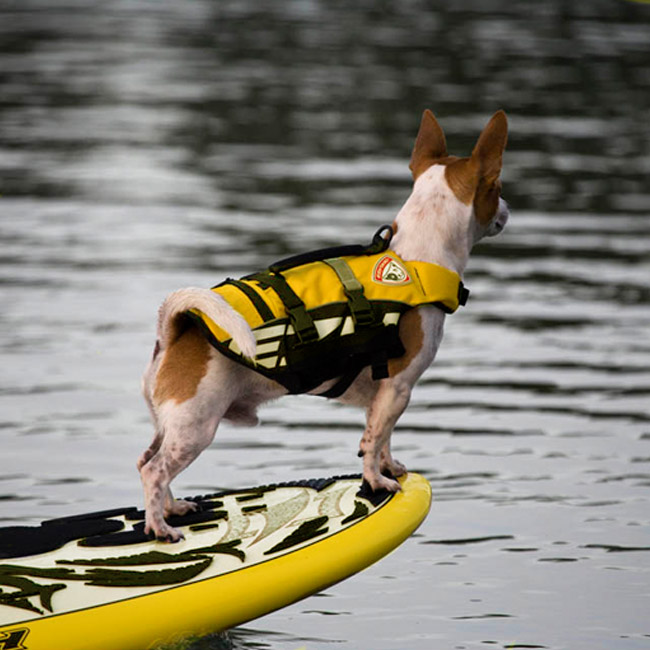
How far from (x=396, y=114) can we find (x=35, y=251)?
8.40 meters

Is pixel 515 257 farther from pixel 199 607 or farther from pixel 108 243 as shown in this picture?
pixel 199 607

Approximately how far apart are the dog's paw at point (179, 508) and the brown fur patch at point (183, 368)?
0.69 m

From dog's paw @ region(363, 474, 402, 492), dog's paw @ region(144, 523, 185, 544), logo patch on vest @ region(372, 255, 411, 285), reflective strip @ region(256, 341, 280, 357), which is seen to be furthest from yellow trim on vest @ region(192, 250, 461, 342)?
dog's paw @ region(144, 523, 185, 544)

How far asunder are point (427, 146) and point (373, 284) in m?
0.69

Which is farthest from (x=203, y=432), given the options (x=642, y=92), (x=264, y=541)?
(x=642, y=92)

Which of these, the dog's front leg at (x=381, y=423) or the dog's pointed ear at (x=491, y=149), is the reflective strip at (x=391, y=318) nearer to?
the dog's front leg at (x=381, y=423)

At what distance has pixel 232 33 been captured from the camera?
2853cm

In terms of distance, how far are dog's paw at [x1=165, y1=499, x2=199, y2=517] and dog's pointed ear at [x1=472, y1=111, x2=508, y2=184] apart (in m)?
1.72

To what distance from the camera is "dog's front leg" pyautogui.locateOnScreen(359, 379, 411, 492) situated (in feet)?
18.9

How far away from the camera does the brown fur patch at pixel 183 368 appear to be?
17.7 feet

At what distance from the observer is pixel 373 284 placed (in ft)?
18.7

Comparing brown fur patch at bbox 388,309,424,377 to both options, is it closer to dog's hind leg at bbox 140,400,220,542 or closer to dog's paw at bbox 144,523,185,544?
dog's hind leg at bbox 140,400,220,542

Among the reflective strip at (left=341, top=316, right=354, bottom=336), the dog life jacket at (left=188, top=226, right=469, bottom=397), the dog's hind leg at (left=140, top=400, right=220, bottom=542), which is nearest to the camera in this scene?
the dog's hind leg at (left=140, top=400, right=220, bottom=542)

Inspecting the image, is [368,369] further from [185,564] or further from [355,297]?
[185,564]
